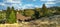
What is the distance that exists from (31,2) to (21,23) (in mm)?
376

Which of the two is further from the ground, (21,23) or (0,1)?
(0,1)

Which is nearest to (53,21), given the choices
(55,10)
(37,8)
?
(55,10)

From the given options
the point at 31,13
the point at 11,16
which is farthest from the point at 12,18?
the point at 31,13

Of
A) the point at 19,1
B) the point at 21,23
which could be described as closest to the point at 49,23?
the point at 21,23

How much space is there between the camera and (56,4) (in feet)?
5.87

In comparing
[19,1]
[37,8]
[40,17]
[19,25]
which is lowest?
[19,25]

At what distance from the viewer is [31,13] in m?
1.79

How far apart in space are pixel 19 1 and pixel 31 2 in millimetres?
195

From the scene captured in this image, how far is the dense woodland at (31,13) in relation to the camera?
1.76 m

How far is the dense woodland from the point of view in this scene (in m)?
1.76

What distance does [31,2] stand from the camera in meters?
1.80

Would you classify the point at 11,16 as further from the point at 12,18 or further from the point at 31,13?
the point at 31,13

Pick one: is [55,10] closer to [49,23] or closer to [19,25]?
[49,23]

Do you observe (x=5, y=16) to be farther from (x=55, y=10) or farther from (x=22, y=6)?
(x=55, y=10)
